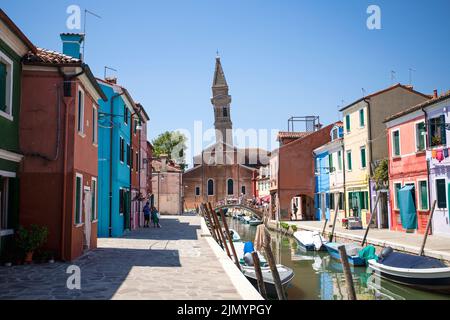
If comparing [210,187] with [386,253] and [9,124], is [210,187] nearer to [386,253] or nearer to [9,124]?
[386,253]

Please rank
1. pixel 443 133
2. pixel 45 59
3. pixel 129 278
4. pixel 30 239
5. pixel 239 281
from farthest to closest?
pixel 443 133
pixel 45 59
pixel 30 239
pixel 129 278
pixel 239 281

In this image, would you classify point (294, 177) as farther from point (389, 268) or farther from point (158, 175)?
point (389, 268)

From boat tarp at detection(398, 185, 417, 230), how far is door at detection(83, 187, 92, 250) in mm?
15132

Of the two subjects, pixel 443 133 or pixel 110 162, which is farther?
pixel 110 162

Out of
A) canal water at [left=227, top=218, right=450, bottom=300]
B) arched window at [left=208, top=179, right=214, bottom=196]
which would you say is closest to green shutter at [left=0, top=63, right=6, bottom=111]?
canal water at [left=227, top=218, right=450, bottom=300]

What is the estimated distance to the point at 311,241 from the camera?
24.0 metres

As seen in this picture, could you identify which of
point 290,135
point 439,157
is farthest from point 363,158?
point 290,135

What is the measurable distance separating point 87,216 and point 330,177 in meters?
Answer: 23.7

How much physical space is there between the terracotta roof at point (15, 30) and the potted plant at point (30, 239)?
4795mm

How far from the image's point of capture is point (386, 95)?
2767cm

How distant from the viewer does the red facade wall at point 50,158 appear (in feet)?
39.0

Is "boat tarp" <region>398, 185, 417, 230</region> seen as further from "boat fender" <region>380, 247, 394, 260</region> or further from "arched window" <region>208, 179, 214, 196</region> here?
"arched window" <region>208, 179, 214, 196</region>
